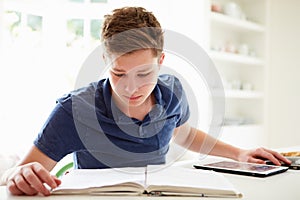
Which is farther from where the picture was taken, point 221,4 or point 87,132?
point 221,4

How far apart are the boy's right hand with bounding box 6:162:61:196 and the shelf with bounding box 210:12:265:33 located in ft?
8.65

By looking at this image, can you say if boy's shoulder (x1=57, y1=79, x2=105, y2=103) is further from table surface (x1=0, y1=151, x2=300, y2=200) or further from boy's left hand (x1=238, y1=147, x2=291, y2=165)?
boy's left hand (x1=238, y1=147, x2=291, y2=165)

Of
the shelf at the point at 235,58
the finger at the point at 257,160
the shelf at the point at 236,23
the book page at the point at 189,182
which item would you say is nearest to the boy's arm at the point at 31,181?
the book page at the point at 189,182

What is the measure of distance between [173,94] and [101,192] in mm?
603

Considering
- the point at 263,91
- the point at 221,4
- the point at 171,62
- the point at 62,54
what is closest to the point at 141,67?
the point at 171,62

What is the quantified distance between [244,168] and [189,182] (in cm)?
26

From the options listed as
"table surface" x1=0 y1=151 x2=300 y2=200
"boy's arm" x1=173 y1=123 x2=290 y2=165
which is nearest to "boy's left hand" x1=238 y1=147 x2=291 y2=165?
"boy's arm" x1=173 y1=123 x2=290 y2=165

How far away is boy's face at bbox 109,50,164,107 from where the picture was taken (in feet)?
3.18

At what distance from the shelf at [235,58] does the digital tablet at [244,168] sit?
2.12m

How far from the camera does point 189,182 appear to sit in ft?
2.45

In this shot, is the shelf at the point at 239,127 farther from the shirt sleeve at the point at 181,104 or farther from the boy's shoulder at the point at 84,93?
the boy's shoulder at the point at 84,93

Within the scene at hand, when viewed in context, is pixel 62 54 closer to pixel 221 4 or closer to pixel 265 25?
pixel 221 4

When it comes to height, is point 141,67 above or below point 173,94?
above

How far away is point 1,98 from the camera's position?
2219mm
